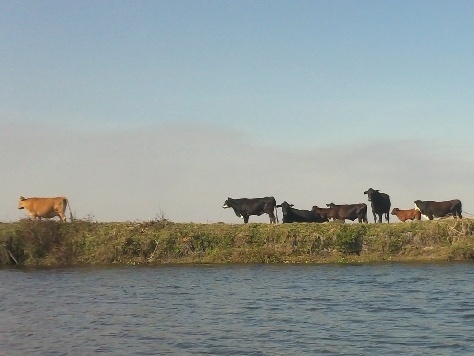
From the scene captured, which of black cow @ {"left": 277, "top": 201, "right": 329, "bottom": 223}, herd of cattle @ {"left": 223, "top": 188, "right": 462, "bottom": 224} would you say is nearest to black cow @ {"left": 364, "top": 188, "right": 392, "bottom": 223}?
herd of cattle @ {"left": 223, "top": 188, "right": 462, "bottom": 224}

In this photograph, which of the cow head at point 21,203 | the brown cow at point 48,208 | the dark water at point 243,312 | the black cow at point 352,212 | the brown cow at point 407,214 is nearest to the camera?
the dark water at point 243,312

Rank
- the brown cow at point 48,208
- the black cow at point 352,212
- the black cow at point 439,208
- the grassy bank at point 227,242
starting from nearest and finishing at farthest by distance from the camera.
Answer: the grassy bank at point 227,242, the brown cow at point 48,208, the black cow at point 439,208, the black cow at point 352,212

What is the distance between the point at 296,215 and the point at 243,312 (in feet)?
66.3

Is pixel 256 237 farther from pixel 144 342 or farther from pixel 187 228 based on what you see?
pixel 144 342

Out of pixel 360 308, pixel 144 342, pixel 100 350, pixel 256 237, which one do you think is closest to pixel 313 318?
pixel 360 308

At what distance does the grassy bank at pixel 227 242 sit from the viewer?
28.9m

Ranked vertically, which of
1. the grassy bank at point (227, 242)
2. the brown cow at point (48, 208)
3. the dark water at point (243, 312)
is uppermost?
the brown cow at point (48, 208)

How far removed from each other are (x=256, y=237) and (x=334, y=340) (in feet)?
52.9

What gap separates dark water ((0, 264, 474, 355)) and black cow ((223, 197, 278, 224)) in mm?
11111

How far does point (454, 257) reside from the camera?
1105 inches

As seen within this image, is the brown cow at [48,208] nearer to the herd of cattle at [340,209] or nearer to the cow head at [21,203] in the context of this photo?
the cow head at [21,203]

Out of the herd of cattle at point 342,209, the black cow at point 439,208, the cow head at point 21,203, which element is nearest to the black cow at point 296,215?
the herd of cattle at point 342,209

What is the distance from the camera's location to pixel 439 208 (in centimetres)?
3716

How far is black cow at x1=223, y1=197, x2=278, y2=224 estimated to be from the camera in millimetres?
36969
